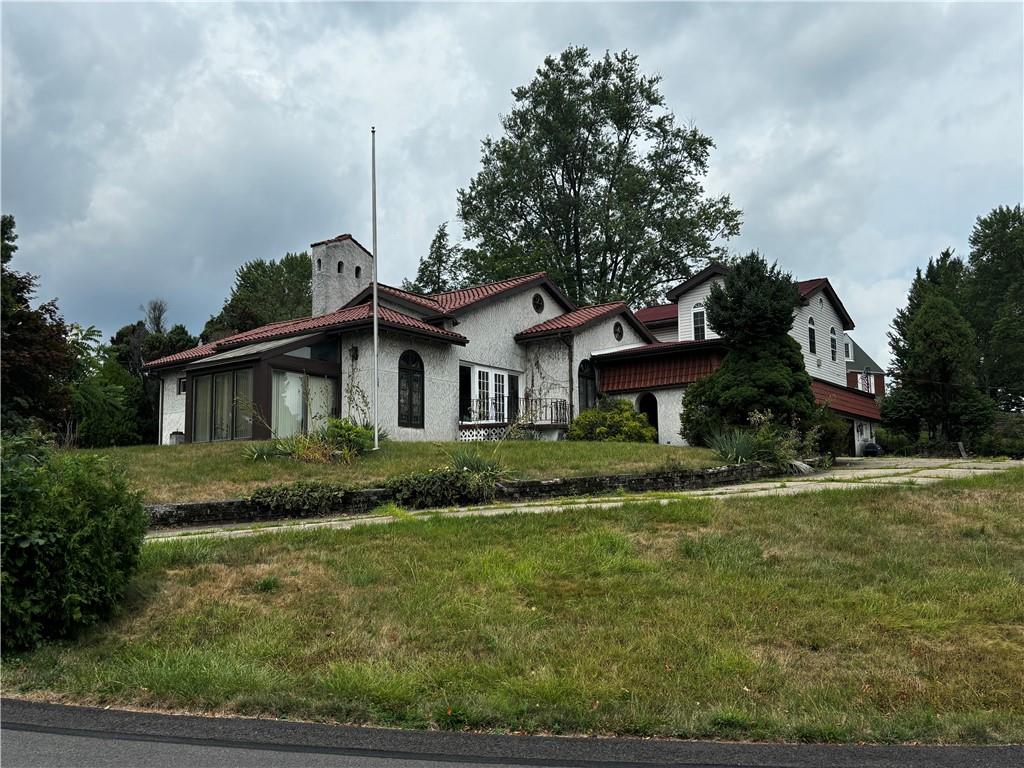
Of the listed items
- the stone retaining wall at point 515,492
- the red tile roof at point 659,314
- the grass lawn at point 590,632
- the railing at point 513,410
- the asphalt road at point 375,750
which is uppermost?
the red tile roof at point 659,314

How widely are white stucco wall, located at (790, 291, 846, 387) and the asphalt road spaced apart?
1038 inches

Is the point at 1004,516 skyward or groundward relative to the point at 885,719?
skyward

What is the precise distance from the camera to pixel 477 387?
24125 millimetres

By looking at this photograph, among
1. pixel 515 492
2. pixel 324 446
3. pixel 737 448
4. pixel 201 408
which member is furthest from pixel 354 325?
pixel 737 448

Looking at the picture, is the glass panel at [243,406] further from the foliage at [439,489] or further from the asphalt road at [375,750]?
the asphalt road at [375,750]

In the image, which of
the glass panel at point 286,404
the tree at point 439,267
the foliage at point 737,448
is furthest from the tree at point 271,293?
the foliage at point 737,448

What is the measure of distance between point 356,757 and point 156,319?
4505 cm

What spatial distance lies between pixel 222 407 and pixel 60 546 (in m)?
15.4

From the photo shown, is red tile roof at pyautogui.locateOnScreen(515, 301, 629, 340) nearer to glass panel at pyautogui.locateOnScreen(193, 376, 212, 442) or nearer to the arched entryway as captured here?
the arched entryway

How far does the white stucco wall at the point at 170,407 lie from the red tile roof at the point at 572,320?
11.5 meters

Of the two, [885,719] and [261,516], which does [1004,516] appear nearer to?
[885,719]

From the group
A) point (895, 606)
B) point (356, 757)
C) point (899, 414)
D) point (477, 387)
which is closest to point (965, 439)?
point (899, 414)

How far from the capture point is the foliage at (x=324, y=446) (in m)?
15.3

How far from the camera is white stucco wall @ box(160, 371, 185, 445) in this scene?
2655 cm
